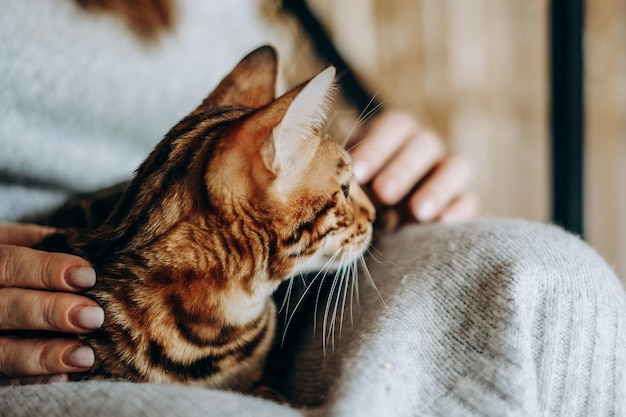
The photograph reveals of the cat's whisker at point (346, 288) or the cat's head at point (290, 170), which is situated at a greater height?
the cat's head at point (290, 170)

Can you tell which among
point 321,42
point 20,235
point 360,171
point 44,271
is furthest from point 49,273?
point 321,42

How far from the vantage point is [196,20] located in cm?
108

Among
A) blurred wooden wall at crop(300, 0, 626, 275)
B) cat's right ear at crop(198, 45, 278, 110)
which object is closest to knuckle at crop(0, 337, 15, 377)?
cat's right ear at crop(198, 45, 278, 110)

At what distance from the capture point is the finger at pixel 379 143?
0.90m

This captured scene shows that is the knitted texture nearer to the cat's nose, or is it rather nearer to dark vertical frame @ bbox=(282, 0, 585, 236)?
the cat's nose

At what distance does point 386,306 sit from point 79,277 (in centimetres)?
31

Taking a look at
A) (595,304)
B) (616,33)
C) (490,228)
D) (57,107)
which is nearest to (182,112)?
(57,107)

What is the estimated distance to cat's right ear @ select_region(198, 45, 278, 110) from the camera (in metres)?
0.79

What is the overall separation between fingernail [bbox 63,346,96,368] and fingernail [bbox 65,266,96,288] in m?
0.07

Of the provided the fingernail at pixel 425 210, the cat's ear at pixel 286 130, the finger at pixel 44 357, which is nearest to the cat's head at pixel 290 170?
the cat's ear at pixel 286 130

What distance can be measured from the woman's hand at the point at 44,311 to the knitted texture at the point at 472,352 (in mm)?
72

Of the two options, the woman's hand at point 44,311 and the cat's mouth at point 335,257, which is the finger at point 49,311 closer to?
the woman's hand at point 44,311

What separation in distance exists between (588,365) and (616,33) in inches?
56.0

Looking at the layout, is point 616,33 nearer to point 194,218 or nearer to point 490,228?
point 490,228
